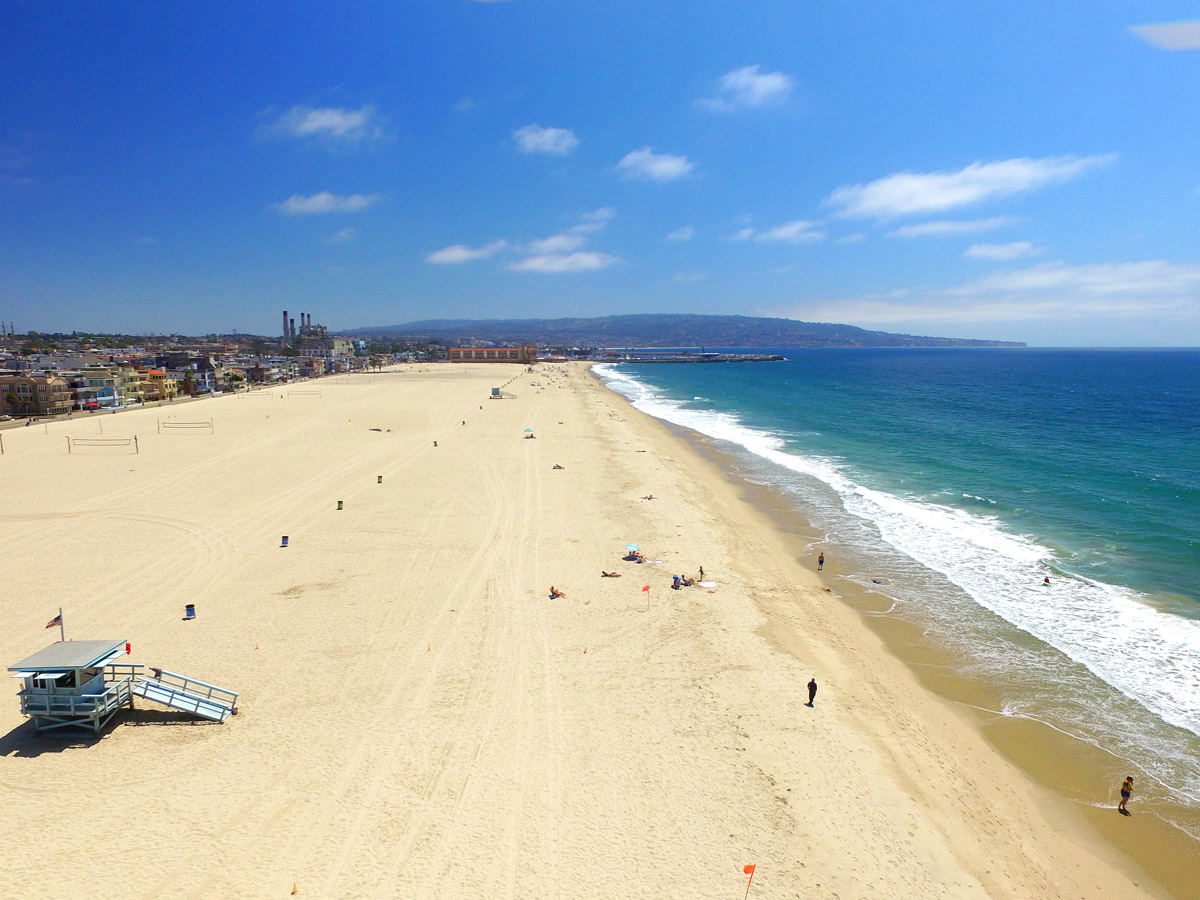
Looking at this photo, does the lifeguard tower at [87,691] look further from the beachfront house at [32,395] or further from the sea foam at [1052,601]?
the beachfront house at [32,395]

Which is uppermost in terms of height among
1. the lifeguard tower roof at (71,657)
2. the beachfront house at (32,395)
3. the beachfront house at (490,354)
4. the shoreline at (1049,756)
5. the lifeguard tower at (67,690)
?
the beachfront house at (490,354)

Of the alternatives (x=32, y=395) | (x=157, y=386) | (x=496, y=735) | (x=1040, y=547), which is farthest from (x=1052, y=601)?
(x=157, y=386)

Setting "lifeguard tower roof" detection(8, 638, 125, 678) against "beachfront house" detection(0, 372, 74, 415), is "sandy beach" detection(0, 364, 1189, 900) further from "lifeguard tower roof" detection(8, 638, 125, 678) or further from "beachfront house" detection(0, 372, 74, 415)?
"beachfront house" detection(0, 372, 74, 415)

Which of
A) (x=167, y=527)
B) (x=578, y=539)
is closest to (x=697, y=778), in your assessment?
(x=578, y=539)

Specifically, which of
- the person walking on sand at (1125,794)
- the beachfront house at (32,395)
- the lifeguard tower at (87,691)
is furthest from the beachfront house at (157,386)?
the person walking on sand at (1125,794)

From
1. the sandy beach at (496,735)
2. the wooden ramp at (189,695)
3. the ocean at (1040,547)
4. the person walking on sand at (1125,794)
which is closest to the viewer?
the sandy beach at (496,735)

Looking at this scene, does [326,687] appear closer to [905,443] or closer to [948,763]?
[948,763]

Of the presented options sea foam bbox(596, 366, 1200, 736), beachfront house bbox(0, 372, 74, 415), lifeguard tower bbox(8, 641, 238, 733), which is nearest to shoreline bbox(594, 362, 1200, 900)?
sea foam bbox(596, 366, 1200, 736)
